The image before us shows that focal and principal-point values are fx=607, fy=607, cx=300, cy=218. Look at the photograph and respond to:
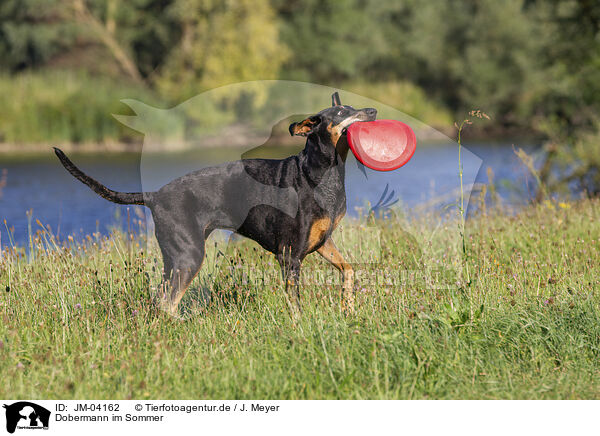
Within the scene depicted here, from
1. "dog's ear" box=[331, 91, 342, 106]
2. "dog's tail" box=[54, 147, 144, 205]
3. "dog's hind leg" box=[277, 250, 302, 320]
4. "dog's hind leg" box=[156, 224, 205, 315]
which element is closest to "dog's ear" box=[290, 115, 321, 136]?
"dog's ear" box=[331, 91, 342, 106]

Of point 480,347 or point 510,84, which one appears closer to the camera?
point 480,347

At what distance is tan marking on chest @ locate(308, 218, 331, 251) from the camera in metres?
4.70

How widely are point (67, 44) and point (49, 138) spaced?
16365mm

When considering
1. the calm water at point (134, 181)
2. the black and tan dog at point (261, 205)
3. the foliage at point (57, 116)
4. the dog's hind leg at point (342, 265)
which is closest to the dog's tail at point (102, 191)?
the black and tan dog at point (261, 205)

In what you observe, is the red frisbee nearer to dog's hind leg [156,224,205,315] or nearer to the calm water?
the calm water

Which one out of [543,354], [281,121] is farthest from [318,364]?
[281,121]

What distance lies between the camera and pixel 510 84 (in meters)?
39.1

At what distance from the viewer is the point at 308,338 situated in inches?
171

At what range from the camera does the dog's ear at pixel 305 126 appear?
4570mm

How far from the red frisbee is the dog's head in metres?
0.07

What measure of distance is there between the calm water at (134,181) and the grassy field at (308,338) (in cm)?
94

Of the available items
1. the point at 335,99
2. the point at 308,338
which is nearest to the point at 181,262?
the point at 308,338

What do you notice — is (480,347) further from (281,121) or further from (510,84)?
(510,84)
